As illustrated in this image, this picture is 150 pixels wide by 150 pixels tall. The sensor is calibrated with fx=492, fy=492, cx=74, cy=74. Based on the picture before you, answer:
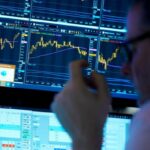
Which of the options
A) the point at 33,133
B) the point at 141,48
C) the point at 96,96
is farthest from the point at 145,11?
the point at 33,133

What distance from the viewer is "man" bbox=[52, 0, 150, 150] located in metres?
1.02

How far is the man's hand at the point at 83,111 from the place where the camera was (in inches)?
39.9

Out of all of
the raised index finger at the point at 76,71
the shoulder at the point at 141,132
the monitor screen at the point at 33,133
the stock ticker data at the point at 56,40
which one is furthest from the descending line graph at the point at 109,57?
the shoulder at the point at 141,132

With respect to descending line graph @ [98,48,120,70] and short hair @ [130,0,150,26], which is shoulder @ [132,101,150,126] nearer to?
short hair @ [130,0,150,26]

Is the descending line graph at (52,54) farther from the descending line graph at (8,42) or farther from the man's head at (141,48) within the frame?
the man's head at (141,48)

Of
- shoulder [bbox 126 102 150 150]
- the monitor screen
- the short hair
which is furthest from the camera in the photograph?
the monitor screen

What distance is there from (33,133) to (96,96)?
1.77ft

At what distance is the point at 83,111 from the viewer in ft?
3.38

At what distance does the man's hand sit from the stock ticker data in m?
0.67

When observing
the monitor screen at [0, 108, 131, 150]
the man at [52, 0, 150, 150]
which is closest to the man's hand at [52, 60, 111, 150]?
the man at [52, 0, 150, 150]

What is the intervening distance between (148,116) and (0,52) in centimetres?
93

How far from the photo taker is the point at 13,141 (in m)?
1.53

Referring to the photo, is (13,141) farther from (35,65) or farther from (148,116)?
(148,116)

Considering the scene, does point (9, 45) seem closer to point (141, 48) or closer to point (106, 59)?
point (106, 59)
